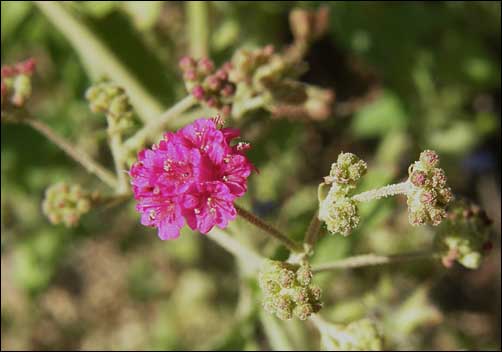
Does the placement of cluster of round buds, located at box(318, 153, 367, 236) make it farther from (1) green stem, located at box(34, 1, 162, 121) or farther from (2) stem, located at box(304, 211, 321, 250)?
(1) green stem, located at box(34, 1, 162, 121)

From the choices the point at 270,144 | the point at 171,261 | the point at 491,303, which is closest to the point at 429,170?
the point at 270,144

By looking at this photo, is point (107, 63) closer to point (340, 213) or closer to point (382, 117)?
point (382, 117)

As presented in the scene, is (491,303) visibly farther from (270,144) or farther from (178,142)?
(178,142)

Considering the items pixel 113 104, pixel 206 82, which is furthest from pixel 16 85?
pixel 206 82

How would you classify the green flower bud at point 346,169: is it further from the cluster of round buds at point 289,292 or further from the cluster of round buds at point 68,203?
the cluster of round buds at point 68,203

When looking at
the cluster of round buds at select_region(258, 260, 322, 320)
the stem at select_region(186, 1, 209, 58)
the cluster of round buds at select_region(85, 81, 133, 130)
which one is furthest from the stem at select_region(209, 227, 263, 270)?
the stem at select_region(186, 1, 209, 58)
